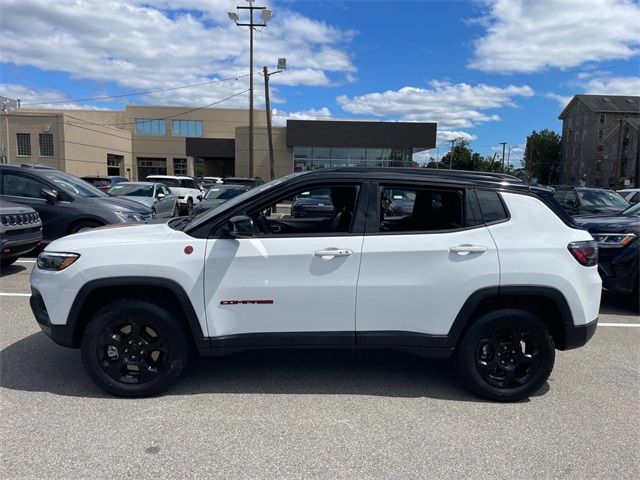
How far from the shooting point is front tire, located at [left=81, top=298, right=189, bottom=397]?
3.55 metres

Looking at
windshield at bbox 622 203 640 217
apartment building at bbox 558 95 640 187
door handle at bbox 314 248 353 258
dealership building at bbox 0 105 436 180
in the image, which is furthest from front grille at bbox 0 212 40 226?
apartment building at bbox 558 95 640 187

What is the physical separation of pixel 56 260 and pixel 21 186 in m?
7.02

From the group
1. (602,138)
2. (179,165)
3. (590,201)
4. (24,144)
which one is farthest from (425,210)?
(602,138)

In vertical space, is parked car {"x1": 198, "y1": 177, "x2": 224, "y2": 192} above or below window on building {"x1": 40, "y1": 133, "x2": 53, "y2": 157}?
below

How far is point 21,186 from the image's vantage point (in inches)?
368

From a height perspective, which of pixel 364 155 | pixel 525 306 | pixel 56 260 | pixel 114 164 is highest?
pixel 364 155

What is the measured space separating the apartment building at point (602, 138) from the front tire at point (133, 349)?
7703 centimetres

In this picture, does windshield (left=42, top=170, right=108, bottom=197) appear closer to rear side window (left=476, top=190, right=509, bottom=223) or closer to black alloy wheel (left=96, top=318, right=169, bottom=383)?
black alloy wheel (left=96, top=318, right=169, bottom=383)

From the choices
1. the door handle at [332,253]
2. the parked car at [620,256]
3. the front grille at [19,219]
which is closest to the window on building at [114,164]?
the front grille at [19,219]

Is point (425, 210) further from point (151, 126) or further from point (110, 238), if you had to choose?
point (151, 126)

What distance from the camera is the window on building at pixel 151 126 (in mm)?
61000

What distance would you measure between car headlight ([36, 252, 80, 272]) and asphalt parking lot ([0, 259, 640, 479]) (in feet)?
3.18

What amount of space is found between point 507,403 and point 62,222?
8.40 meters

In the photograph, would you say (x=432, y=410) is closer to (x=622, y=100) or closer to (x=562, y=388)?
(x=562, y=388)
